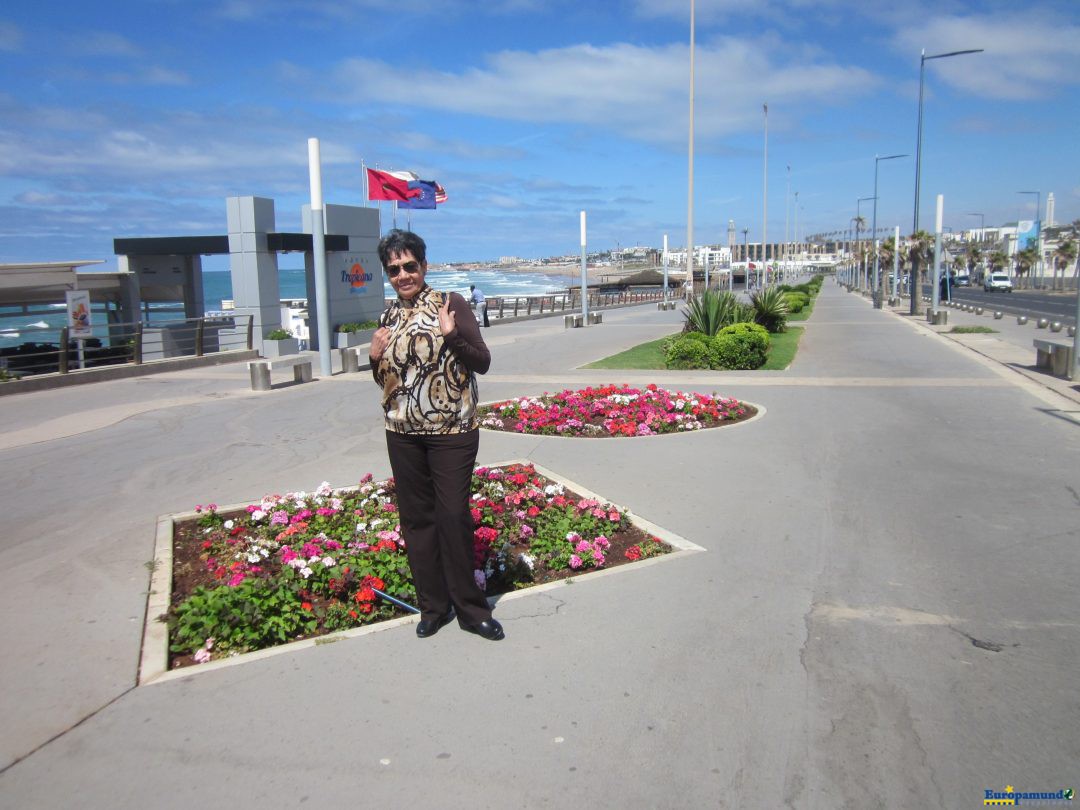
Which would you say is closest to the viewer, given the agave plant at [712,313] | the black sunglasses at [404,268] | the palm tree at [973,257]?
the black sunglasses at [404,268]

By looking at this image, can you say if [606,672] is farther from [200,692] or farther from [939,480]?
[939,480]

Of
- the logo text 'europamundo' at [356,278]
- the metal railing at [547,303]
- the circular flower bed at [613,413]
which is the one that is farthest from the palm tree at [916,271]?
the circular flower bed at [613,413]

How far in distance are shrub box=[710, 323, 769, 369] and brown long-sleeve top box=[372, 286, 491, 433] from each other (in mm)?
12538

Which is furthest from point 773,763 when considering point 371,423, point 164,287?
point 164,287

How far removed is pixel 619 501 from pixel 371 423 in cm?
527

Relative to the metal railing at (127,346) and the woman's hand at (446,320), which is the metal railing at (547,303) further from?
the woman's hand at (446,320)

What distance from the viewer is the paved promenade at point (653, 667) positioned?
10.2 ft

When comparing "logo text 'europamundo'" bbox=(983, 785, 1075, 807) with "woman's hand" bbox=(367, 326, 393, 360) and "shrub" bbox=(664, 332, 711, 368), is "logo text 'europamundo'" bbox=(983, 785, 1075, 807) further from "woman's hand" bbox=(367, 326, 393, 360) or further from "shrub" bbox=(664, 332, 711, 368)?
"shrub" bbox=(664, 332, 711, 368)

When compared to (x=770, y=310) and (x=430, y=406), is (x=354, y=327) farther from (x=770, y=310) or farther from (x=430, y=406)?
(x=430, y=406)

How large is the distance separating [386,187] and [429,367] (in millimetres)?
22464

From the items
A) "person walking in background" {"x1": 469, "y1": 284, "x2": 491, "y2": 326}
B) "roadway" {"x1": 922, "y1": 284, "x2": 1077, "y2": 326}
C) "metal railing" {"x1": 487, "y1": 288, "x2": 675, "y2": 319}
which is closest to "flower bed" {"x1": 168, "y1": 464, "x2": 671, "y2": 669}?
"roadway" {"x1": 922, "y1": 284, "x2": 1077, "y2": 326}

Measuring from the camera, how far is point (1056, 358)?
557 inches

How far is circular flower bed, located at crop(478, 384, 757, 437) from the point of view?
A: 9977 millimetres

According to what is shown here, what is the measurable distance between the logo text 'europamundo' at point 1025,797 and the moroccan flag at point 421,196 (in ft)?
81.9
